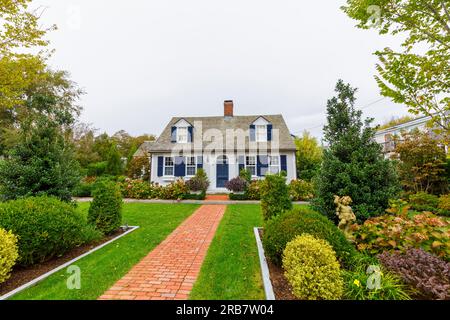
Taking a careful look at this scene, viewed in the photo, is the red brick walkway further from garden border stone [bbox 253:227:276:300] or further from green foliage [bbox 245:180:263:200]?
green foliage [bbox 245:180:263:200]

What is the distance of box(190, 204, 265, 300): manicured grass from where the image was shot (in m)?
2.99

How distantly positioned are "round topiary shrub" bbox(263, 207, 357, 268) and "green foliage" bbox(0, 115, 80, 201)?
20.7 feet

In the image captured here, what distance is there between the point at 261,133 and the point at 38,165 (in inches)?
568

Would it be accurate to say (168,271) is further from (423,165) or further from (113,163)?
(113,163)

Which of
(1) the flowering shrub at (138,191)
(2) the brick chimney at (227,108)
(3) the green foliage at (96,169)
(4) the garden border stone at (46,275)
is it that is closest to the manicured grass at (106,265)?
(4) the garden border stone at (46,275)

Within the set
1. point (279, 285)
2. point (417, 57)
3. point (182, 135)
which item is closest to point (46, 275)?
point (279, 285)

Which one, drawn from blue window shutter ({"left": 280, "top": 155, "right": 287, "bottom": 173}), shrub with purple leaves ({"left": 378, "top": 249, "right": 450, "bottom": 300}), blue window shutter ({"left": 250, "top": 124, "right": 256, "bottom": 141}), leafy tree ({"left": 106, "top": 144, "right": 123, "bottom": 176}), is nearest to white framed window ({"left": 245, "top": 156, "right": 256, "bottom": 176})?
blue window shutter ({"left": 250, "top": 124, "right": 256, "bottom": 141})

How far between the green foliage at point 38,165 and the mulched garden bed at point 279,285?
6401mm

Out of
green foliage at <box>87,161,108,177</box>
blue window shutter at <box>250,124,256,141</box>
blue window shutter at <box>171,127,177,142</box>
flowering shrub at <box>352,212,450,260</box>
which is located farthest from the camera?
green foliage at <box>87,161,108,177</box>

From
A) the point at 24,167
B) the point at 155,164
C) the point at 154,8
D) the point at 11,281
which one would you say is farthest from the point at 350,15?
the point at 155,164

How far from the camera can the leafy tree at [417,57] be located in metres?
4.17

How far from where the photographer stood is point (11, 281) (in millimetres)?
3324

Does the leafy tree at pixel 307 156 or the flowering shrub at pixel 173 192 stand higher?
the leafy tree at pixel 307 156

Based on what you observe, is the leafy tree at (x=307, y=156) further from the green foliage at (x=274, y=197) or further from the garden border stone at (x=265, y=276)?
the garden border stone at (x=265, y=276)
